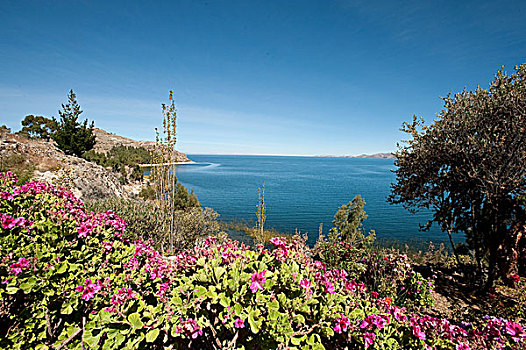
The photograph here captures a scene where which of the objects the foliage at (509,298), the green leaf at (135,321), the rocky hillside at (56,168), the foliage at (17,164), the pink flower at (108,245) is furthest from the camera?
the rocky hillside at (56,168)

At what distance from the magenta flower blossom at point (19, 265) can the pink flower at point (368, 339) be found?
2939mm

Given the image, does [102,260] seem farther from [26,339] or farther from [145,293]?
[26,339]

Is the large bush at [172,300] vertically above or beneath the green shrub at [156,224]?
above

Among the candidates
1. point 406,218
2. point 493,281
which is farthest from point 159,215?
point 406,218

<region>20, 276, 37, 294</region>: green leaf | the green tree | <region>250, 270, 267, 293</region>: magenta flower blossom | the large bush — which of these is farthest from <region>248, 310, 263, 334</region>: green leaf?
the green tree

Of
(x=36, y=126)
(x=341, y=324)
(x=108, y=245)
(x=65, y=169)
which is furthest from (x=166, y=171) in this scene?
(x=36, y=126)

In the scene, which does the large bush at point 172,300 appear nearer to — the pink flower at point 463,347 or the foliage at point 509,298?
the pink flower at point 463,347

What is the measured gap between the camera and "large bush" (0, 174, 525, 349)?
1.92 metres

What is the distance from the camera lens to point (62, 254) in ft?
7.45

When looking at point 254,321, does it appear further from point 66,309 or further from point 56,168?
point 56,168

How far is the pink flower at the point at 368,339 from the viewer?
1.93 meters

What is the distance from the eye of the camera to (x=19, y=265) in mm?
2041

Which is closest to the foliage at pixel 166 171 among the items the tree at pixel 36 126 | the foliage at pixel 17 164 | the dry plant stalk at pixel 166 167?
the dry plant stalk at pixel 166 167

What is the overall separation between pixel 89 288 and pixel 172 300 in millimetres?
980
